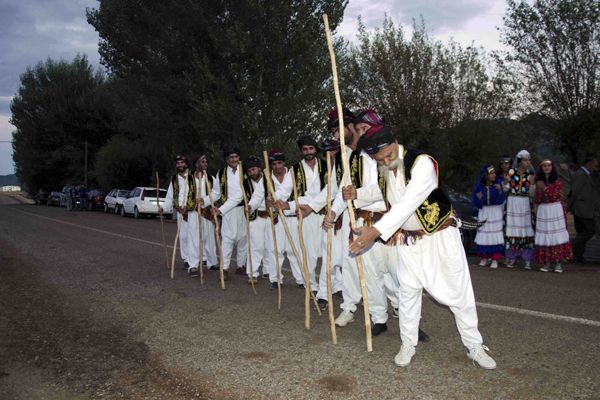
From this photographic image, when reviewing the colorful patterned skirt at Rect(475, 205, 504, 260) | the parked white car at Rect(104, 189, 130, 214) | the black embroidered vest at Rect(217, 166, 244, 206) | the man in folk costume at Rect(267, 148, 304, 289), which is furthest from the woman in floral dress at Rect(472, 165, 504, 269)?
the parked white car at Rect(104, 189, 130, 214)

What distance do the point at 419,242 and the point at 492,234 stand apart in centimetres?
572

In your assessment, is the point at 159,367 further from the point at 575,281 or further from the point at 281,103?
the point at 281,103

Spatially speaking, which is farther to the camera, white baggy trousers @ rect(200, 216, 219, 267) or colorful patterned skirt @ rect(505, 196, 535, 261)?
white baggy trousers @ rect(200, 216, 219, 267)

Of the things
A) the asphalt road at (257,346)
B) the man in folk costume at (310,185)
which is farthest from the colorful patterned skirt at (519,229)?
the man in folk costume at (310,185)

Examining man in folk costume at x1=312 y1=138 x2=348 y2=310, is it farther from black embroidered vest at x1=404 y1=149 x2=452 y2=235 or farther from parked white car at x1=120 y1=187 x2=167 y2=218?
parked white car at x1=120 y1=187 x2=167 y2=218

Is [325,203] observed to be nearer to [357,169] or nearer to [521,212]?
[357,169]

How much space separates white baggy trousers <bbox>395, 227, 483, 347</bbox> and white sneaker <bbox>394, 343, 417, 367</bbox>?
45 mm

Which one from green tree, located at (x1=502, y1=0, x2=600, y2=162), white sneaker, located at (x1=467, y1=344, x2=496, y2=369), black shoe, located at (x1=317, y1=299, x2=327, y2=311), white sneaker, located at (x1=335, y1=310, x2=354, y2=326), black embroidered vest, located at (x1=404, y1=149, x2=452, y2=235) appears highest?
green tree, located at (x1=502, y1=0, x2=600, y2=162)

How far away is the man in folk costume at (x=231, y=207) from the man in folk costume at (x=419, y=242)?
450 cm

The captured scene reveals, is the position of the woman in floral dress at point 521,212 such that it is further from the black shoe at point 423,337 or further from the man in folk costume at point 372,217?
the black shoe at point 423,337

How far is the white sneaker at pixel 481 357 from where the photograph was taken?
3996mm

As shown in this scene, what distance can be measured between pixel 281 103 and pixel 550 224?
13.8m

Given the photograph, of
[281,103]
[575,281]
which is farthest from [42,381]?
[281,103]

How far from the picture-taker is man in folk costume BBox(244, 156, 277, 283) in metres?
8.02
